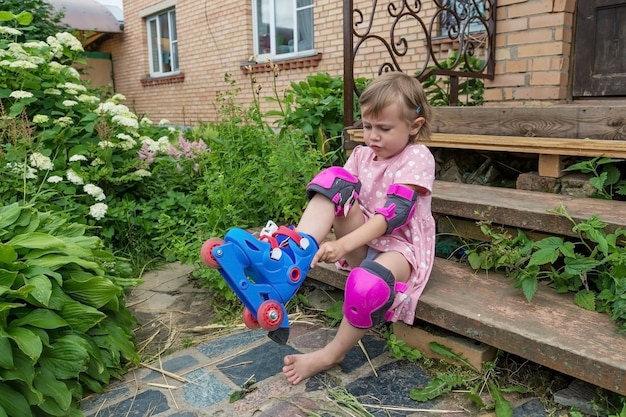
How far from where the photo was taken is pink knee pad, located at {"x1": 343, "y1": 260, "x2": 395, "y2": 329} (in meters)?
1.68

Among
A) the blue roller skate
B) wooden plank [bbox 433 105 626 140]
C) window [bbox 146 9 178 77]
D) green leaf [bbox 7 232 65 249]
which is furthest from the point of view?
window [bbox 146 9 178 77]

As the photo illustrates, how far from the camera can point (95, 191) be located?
309 centimetres

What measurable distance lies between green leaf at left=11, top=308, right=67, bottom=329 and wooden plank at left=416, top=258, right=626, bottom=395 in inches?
48.1

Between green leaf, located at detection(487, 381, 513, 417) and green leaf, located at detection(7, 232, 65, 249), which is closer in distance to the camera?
green leaf, located at detection(487, 381, 513, 417)

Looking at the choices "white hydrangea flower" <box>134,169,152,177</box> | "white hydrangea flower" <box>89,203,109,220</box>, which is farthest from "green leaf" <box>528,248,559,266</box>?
"white hydrangea flower" <box>134,169,152,177</box>

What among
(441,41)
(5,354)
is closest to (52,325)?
(5,354)

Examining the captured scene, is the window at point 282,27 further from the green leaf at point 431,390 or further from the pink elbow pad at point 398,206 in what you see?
the green leaf at point 431,390

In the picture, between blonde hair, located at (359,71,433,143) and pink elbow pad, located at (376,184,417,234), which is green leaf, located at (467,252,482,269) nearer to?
pink elbow pad, located at (376,184,417,234)

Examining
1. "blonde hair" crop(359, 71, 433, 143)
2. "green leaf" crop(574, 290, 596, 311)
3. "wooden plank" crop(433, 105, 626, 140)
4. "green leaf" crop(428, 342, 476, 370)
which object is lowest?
"green leaf" crop(428, 342, 476, 370)

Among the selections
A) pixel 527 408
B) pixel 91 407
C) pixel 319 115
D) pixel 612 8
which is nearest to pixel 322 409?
pixel 527 408

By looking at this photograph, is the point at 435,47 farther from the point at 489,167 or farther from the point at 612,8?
the point at 489,167

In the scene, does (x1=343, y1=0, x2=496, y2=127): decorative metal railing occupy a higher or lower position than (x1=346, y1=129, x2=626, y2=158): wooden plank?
higher

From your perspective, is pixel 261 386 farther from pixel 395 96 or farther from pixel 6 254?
pixel 395 96

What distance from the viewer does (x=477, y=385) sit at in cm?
167
